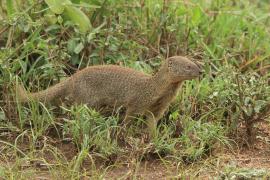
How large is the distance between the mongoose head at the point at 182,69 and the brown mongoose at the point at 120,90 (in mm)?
70

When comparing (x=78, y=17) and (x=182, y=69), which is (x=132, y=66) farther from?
(x=182, y=69)

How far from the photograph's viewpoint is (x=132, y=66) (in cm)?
441

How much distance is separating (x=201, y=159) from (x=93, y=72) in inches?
33.3

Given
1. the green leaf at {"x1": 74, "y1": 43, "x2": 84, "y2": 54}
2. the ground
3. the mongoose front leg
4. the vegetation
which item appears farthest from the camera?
the green leaf at {"x1": 74, "y1": 43, "x2": 84, "y2": 54}

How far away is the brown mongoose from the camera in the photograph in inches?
157

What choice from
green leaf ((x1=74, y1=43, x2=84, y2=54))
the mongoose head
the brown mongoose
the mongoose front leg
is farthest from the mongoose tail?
the mongoose head

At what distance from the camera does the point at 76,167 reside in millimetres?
3281

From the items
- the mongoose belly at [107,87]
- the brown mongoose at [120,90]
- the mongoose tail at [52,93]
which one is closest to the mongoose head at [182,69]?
the brown mongoose at [120,90]

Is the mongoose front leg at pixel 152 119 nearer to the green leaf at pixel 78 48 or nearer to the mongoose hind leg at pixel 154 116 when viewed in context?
the mongoose hind leg at pixel 154 116

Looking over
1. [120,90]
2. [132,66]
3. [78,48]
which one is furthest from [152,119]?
[78,48]

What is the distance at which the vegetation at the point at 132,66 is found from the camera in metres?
3.52

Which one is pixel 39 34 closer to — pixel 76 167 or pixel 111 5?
pixel 111 5

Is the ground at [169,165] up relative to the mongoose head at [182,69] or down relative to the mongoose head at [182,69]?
down

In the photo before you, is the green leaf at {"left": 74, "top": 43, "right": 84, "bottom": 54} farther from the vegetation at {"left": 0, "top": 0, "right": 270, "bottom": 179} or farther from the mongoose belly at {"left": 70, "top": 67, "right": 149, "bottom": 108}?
the mongoose belly at {"left": 70, "top": 67, "right": 149, "bottom": 108}
